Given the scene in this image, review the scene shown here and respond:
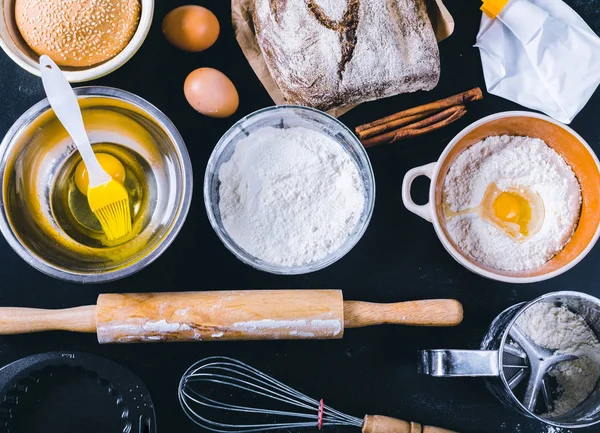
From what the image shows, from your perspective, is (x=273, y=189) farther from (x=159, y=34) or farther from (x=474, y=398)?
(x=474, y=398)

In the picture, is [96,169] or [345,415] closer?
[96,169]

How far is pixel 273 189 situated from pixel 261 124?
116mm

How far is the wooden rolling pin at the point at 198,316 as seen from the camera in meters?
1.03

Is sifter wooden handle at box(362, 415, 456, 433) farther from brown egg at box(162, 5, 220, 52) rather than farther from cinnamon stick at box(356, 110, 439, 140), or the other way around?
brown egg at box(162, 5, 220, 52)

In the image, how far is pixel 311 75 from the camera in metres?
1.07

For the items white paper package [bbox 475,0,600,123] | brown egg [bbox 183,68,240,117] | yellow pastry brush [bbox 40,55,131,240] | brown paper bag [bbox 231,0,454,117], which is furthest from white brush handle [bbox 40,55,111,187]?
white paper package [bbox 475,0,600,123]

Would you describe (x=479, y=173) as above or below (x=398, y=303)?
above

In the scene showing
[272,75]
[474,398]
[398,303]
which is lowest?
[474,398]

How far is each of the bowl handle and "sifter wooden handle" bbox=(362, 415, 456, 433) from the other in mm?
324

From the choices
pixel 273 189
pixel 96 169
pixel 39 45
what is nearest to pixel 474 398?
pixel 273 189

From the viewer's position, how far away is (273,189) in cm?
107

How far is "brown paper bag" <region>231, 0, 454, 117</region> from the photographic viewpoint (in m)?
1.13

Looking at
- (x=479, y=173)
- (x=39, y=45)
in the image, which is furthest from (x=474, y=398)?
(x=39, y=45)

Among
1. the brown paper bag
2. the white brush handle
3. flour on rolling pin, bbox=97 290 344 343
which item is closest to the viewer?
the white brush handle
